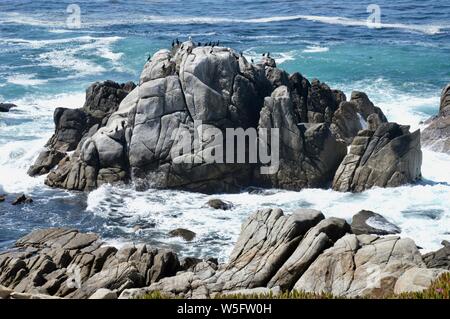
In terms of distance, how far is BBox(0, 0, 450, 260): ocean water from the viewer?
42031mm

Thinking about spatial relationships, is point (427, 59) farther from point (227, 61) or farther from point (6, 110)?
point (6, 110)

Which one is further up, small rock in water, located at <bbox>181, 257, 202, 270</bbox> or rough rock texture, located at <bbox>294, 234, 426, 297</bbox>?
rough rock texture, located at <bbox>294, 234, 426, 297</bbox>

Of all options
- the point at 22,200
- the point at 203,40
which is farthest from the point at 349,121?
the point at 203,40

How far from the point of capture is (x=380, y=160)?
4575 centimetres

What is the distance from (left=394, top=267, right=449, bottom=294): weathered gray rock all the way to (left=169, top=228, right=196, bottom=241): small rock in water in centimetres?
1615

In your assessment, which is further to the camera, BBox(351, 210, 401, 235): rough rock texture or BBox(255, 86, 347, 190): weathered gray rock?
BBox(255, 86, 347, 190): weathered gray rock

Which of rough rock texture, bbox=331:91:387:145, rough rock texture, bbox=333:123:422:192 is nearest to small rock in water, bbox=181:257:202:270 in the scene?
rough rock texture, bbox=333:123:422:192

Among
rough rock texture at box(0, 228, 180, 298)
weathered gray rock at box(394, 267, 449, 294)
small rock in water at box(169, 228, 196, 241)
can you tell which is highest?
weathered gray rock at box(394, 267, 449, 294)

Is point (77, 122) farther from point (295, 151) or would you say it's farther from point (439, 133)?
point (439, 133)

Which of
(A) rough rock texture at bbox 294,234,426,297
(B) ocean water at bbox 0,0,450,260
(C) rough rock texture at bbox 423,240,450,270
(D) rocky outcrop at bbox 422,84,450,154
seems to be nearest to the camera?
(A) rough rock texture at bbox 294,234,426,297

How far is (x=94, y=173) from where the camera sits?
1860 inches

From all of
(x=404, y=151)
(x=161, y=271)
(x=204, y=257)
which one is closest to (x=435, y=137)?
(x=404, y=151)

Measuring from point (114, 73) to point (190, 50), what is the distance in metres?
32.1

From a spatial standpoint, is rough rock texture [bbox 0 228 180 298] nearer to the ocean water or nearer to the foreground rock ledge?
the foreground rock ledge
